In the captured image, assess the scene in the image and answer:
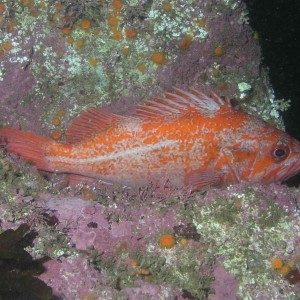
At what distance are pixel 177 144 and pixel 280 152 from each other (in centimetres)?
105

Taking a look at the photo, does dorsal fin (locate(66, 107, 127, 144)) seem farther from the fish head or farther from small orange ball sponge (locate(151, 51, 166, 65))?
the fish head

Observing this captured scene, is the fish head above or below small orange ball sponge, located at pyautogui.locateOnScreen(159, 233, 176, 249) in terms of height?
above

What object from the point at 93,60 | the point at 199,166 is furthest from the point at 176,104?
the point at 93,60

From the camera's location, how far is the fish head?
3627 millimetres

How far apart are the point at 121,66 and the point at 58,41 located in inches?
28.8

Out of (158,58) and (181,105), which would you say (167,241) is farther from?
(158,58)

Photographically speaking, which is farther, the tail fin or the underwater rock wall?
the tail fin

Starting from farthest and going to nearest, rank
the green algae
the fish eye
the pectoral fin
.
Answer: the fish eye → the pectoral fin → the green algae

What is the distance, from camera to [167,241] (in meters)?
2.79

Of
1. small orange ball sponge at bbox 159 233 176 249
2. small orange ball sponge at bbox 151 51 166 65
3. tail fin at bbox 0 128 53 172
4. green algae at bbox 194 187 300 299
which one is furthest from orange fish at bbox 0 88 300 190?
small orange ball sponge at bbox 159 233 176 249

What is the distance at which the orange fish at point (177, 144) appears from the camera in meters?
3.62

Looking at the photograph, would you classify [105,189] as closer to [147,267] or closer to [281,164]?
[147,267]

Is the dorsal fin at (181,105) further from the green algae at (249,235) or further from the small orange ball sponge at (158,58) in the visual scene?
the green algae at (249,235)

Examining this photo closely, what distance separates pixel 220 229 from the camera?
2824 mm
